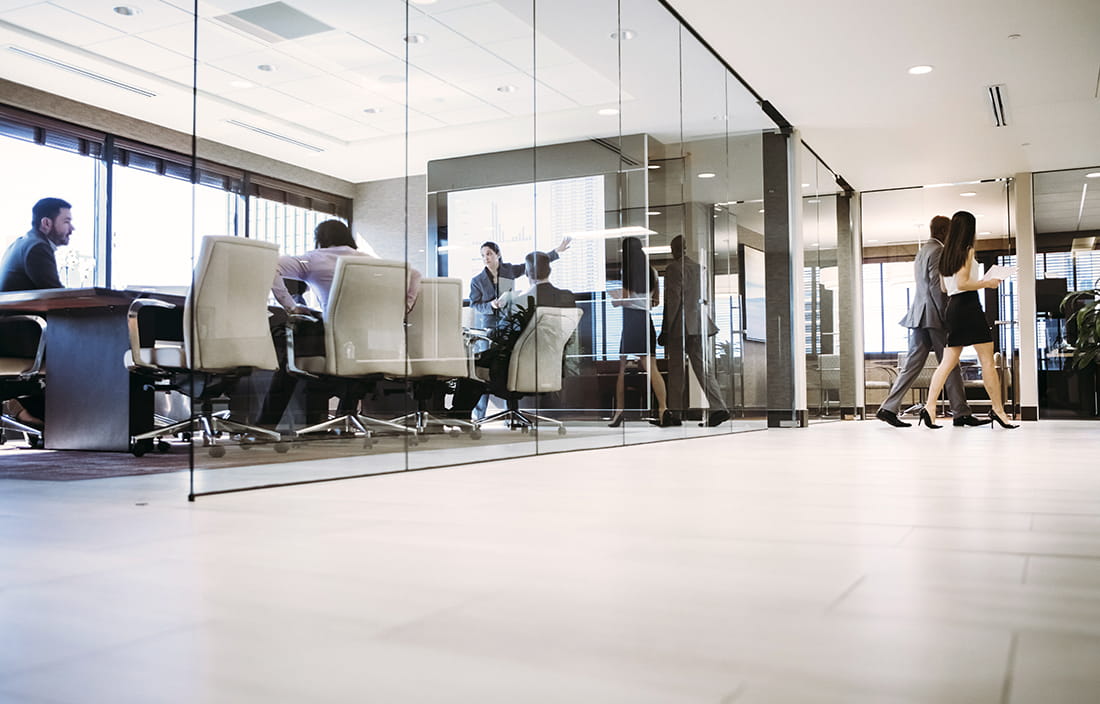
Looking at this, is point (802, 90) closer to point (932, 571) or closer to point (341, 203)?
point (341, 203)

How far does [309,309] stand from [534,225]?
1521 millimetres

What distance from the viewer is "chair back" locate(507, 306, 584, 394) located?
14.7 feet

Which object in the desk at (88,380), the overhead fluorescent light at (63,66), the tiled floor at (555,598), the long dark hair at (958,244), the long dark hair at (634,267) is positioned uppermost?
the overhead fluorescent light at (63,66)

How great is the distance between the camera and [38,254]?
220 inches

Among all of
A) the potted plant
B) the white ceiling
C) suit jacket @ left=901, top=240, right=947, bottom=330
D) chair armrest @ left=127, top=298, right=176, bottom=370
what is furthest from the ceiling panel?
the potted plant

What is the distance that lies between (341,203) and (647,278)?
8.79 ft

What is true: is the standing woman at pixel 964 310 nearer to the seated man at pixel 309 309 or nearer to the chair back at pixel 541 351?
the chair back at pixel 541 351

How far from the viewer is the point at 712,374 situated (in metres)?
7.02

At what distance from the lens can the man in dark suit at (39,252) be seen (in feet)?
17.9

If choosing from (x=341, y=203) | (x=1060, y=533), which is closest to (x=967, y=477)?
(x=1060, y=533)

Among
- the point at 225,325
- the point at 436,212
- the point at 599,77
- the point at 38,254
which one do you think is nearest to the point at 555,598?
the point at 225,325

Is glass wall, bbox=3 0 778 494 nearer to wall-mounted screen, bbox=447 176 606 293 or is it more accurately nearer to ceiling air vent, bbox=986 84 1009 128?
wall-mounted screen, bbox=447 176 606 293

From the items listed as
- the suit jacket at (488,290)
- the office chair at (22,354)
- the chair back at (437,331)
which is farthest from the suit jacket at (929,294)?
the office chair at (22,354)

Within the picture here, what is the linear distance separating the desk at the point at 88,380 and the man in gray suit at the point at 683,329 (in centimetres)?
317
